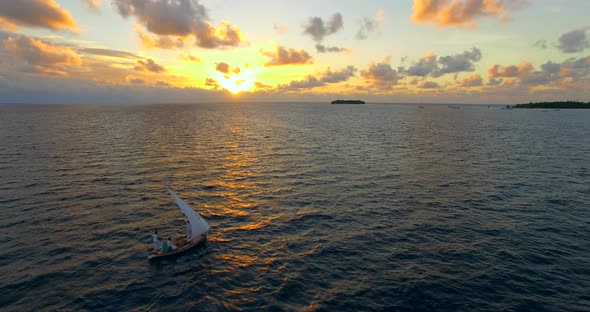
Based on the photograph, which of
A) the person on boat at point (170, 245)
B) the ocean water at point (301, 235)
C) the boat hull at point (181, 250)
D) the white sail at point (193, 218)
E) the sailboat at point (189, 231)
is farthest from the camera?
the white sail at point (193, 218)

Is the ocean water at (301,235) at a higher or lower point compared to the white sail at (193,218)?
lower

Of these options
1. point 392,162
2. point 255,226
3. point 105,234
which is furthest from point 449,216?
point 105,234

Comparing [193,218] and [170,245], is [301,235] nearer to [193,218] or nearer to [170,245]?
[193,218]

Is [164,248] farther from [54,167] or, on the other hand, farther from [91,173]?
[54,167]

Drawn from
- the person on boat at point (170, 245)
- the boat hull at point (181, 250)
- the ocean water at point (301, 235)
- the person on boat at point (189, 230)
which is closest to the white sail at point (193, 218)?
the person on boat at point (189, 230)

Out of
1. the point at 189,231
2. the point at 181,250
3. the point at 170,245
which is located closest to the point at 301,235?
the point at 189,231

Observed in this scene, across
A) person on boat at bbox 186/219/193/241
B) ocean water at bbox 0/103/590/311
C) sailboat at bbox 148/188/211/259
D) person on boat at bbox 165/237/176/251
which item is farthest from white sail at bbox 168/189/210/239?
person on boat at bbox 165/237/176/251

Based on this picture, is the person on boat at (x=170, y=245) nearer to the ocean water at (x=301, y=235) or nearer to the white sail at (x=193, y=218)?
the ocean water at (x=301, y=235)

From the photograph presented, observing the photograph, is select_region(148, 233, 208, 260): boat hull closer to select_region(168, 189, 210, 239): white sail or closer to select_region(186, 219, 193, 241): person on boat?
select_region(168, 189, 210, 239): white sail
